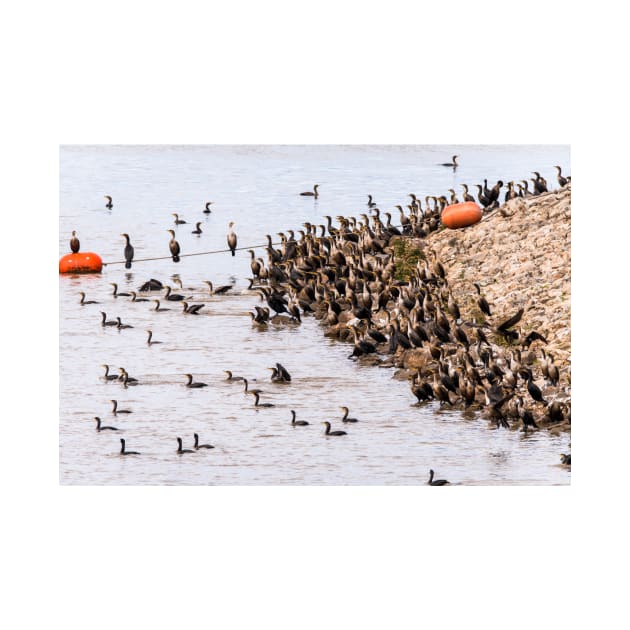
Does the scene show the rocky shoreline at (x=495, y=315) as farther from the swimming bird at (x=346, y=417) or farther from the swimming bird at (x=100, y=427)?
the swimming bird at (x=100, y=427)

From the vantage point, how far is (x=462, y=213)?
15727mm

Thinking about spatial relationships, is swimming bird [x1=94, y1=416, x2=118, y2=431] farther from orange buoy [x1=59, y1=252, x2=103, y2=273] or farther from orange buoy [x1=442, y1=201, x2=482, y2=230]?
orange buoy [x1=442, y1=201, x2=482, y2=230]

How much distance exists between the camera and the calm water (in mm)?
14789

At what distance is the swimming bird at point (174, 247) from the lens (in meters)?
15.7

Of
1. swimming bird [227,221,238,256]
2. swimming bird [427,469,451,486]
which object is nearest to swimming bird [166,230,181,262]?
swimming bird [227,221,238,256]

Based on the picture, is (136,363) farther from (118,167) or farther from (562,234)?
(562,234)

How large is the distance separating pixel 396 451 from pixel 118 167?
12.3 ft

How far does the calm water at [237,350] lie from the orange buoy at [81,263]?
0.07 metres

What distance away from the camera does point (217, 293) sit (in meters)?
15.6

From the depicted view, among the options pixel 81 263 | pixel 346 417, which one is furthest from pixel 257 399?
pixel 81 263

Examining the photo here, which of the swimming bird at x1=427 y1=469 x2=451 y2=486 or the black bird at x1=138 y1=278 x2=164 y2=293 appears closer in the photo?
the swimming bird at x1=427 y1=469 x2=451 y2=486

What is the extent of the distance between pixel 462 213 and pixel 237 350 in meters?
2.54

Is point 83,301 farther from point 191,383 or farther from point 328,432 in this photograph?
point 328,432

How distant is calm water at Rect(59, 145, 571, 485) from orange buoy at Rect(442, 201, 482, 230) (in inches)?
9.8
